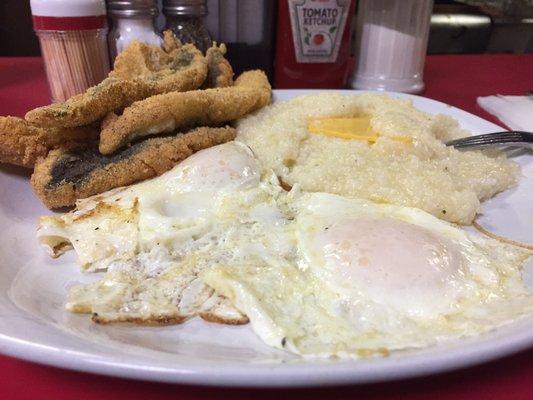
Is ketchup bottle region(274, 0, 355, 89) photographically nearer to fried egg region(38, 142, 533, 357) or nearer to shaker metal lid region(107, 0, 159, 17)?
shaker metal lid region(107, 0, 159, 17)

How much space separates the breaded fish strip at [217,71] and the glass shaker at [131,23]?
1.02 feet

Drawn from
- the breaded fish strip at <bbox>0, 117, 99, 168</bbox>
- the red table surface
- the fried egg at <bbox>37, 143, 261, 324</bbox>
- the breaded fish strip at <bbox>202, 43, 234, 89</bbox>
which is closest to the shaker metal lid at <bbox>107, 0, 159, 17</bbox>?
the breaded fish strip at <bbox>202, 43, 234, 89</bbox>

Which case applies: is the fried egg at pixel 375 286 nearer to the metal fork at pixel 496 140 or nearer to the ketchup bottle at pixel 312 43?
the metal fork at pixel 496 140

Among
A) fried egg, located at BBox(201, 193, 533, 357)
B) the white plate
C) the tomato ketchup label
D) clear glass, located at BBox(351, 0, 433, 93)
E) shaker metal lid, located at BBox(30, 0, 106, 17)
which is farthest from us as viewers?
clear glass, located at BBox(351, 0, 433, 93)

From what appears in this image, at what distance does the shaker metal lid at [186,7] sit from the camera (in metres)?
1.97

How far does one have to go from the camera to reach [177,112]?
4.64 feet

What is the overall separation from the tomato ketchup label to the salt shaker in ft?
2.76

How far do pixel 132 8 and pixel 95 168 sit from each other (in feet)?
3.16

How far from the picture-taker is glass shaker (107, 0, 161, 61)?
194 cm

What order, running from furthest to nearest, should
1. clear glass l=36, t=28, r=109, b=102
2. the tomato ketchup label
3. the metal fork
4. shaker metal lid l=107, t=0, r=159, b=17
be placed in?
the tomato ketchup label → shaker metal lid l=107, t=0, r=159, b=17 → clear glass l=36, t=28, r=109, b=102 → the metal fork

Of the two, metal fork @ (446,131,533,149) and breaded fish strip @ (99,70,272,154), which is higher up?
breaded fish strip @ (99,70,272,154)

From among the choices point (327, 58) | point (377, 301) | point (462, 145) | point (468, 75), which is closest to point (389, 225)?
point (377, 301)

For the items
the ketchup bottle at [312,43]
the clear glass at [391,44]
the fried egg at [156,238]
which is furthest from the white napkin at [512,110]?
the fried egg at [156,238]

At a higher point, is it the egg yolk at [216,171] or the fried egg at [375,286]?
the egg yolk at [216,171]
